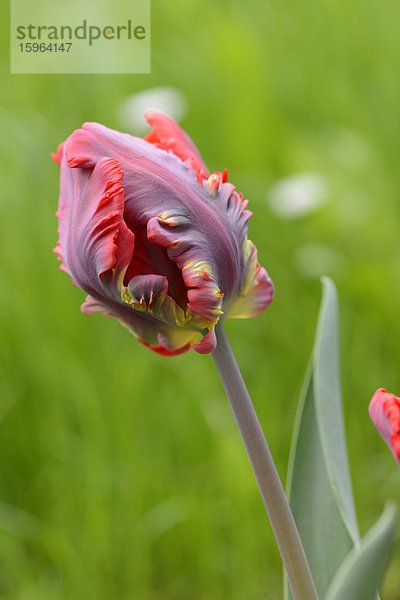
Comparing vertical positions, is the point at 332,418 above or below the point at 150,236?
below

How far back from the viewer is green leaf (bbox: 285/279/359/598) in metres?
0.49

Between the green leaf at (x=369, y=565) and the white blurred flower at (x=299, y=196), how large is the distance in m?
0.97

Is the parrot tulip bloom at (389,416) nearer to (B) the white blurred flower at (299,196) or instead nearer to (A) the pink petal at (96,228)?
(A) the pink petal at (96,228)

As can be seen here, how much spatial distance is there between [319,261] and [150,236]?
1044 millimetres

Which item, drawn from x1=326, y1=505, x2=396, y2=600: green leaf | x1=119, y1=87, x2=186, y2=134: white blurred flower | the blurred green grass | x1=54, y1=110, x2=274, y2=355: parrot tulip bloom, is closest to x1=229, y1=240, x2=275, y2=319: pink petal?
x1=54, y1=110, x2=274, y2=355: parrot tulip bloom

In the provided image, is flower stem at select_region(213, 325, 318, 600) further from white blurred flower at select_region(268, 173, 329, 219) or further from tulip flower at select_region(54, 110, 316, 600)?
white blurred flower at select_region(268, 173, 329, 219)

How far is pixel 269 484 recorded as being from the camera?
0.43 meters

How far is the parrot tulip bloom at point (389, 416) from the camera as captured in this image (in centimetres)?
38

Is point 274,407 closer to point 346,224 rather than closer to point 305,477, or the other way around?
point 346,224

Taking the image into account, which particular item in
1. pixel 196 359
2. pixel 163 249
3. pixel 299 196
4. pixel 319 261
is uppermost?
pixel 163 249

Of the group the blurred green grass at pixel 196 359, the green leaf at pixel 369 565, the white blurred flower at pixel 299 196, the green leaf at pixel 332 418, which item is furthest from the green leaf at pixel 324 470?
the white blurred flower at pixel 299 196

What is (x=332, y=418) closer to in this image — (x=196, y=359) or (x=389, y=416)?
(x=389, y=416)

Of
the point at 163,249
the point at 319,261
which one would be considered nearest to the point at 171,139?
the point at 163,249

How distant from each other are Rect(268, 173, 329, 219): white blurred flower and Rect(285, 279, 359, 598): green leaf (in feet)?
2.46
